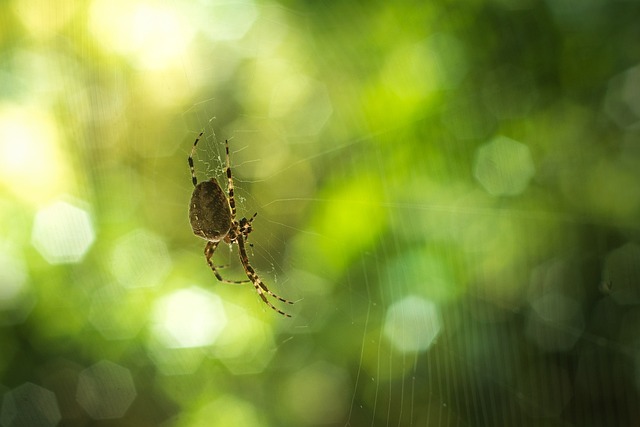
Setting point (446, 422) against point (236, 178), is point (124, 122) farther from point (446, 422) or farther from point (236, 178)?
point (446, 422)

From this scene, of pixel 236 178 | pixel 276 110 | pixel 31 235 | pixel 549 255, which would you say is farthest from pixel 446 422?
pixel 31 235

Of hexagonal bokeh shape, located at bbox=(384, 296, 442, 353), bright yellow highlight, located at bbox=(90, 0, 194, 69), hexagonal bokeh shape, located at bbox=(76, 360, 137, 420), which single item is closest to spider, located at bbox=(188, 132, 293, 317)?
hexagonal bokeh shape, located at bbox=(384, 296, 442, 353)

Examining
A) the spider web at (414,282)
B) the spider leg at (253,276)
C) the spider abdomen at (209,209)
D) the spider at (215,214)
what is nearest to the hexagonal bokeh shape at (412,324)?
the spider web at (414,282)

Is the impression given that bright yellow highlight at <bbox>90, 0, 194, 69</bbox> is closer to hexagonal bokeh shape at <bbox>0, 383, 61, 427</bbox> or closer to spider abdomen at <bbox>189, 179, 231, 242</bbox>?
spider abdomen at <bbox>189, 179, 231, 242</bbox>

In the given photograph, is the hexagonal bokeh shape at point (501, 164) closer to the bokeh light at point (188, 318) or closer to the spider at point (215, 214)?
the spider at point (215, 214)

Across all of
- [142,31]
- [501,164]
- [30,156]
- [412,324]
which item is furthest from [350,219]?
[30,156]
